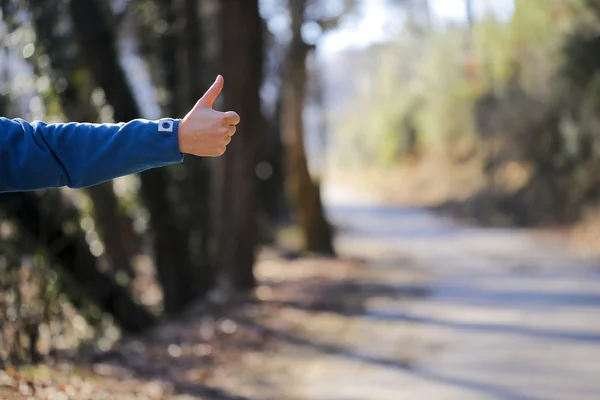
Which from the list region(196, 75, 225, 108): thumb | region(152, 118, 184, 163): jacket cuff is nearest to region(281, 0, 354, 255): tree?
region(196, 75, 225, 108): thumb

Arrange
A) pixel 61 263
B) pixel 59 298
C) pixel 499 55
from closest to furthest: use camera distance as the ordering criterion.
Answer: pixel 59 298 → pixel 61 263 → pixel 499 55

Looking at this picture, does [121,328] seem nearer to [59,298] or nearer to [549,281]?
[59,298]

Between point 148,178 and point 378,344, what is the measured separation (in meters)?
4.60

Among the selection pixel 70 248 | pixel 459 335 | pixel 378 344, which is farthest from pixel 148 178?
pixel 459 335

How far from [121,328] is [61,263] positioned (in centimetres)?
141

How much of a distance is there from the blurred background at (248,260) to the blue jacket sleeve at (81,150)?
2.26 metres

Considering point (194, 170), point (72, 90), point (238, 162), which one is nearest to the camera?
point (72, 90)

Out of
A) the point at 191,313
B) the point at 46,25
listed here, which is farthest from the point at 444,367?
the point at 46,25

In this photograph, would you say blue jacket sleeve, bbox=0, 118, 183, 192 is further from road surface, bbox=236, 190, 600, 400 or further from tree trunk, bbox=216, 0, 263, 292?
tree trunk, bbox=216, 0, 263, 292

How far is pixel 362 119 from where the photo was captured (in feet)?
298

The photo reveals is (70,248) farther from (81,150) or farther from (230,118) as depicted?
(230,118)

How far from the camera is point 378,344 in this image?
1124cm

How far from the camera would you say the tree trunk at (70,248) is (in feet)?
33.9

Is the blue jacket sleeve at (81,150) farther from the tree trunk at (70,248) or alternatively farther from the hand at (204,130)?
the tree trunk at (70,248)
